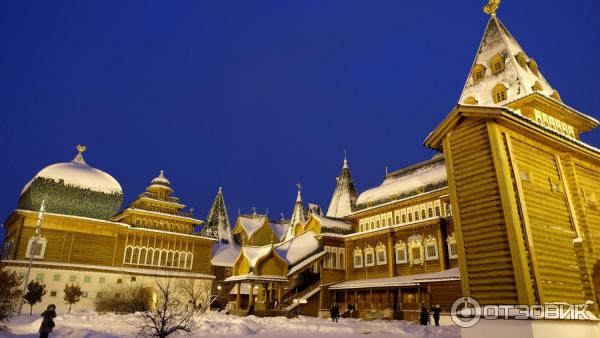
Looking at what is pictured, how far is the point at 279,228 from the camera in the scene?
188 ft

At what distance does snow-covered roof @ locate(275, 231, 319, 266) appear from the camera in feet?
111

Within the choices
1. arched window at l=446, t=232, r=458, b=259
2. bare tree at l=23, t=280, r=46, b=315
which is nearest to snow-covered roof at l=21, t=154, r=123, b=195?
bare tree at l=23, t=280, r=46, b=315

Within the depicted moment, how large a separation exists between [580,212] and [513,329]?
6.50 metres

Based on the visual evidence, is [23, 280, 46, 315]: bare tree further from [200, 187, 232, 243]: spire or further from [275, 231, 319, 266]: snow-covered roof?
[200, 187, 232, 243]: spire

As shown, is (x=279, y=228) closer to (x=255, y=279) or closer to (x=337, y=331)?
(x=255, y=279)

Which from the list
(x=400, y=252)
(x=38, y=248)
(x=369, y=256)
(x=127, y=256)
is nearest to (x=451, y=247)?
(x=400, y=252)

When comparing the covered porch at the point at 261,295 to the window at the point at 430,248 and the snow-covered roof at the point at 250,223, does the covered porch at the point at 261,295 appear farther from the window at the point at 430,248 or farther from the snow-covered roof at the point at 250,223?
the snow-covered roof at the point at 250,223

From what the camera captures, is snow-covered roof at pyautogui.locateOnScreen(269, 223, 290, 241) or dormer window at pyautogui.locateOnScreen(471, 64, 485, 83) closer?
dormer window at pyautogui.locateOnScreen(471, 64, 485, 83)

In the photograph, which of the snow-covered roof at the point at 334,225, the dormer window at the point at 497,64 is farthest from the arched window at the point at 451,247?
the dormer window at the point at 497,64

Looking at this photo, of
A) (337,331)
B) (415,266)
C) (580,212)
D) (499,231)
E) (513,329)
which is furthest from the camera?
(415,266)

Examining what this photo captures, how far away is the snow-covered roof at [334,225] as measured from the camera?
3569 cm

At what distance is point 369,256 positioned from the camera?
34094mm

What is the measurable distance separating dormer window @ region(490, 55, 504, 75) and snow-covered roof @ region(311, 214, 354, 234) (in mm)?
19958

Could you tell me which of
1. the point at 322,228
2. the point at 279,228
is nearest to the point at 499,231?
the point at 322,228
